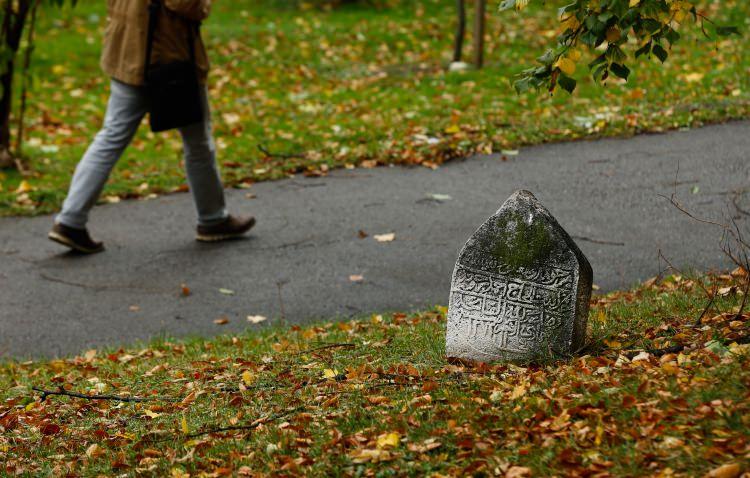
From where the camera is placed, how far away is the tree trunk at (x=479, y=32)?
450 inches

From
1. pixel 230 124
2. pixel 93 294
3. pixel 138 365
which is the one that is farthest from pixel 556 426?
pixel 230 124

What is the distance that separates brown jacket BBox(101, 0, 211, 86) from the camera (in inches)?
262

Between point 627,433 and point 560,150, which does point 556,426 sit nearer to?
point 627,433

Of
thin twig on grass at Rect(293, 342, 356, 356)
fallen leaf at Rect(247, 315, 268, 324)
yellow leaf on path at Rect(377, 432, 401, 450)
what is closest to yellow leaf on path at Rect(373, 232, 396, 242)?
fallen leaf at Rect(247, 315, 268, 324)

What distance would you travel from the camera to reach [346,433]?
12.0ft

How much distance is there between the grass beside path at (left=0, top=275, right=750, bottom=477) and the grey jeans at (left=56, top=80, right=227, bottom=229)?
1861 millimetres

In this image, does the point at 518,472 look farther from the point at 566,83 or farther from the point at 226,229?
the point at 226,229

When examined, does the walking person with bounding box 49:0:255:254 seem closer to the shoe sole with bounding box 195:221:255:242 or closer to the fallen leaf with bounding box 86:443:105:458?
the shoe sole with bounding box 195:221:255:242

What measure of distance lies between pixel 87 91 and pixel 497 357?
9.89 metres

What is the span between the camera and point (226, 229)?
24.0 ft

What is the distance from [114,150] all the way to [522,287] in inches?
149

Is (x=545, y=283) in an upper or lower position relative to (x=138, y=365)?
upper

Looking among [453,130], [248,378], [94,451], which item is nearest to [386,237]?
[453,130]

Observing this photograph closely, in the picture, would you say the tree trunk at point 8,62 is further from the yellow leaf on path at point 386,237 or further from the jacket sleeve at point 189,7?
the yellow leaf on path at point 386,237
